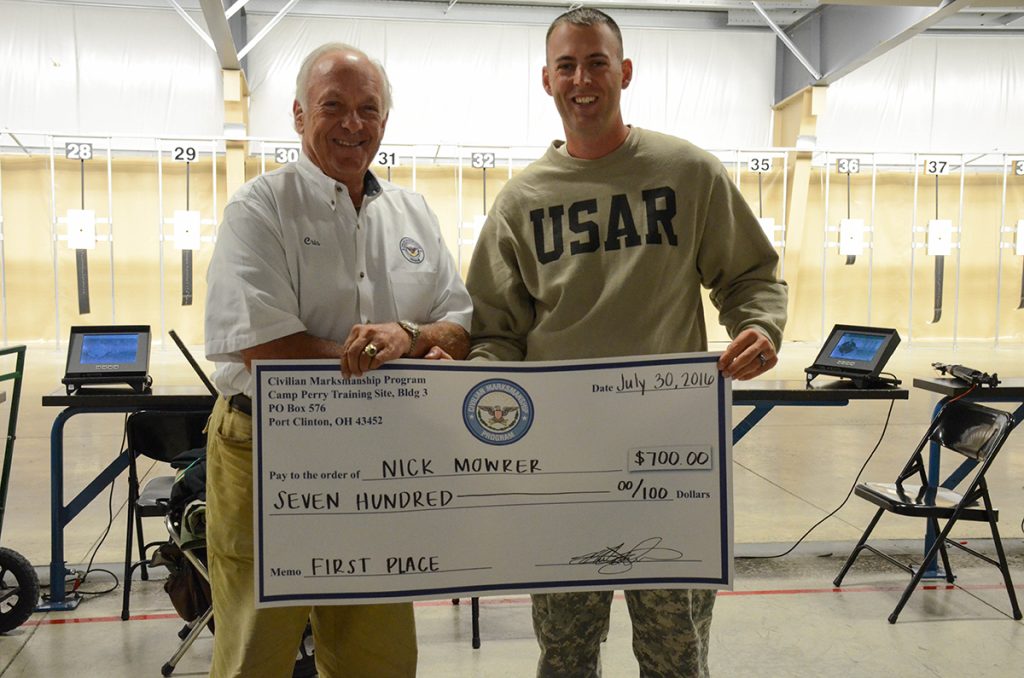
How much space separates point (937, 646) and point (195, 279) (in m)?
11.4

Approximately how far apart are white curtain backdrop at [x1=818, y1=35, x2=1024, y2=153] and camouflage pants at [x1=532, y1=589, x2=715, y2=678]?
12729 millimetres

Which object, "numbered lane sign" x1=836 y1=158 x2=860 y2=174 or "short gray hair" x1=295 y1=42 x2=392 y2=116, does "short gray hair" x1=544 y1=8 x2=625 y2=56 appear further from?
"numbered lane sign" x1=836 y1=158 x2=860 y2=174

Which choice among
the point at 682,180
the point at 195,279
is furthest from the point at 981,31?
the point at 682,180

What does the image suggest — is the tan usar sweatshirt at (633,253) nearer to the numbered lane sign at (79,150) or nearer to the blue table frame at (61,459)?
the blue table frame at (61,459)

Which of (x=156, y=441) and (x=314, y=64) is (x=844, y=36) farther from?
(x=314, y=64)

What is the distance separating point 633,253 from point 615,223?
0.08 m

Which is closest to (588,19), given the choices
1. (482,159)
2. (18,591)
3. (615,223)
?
(615,223)

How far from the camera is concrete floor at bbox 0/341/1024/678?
2.97 metres

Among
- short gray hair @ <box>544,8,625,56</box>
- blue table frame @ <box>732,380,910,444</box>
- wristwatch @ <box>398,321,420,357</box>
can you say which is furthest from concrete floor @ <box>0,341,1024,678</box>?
short gray hair @ <box>544,8,625,56</box>

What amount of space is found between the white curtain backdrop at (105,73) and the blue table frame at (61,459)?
970 cm

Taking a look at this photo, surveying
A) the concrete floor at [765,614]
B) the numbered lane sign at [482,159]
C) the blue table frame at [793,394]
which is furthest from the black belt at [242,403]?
the numbered lane sign at [482,159]

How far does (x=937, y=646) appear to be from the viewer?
3109 millimetres

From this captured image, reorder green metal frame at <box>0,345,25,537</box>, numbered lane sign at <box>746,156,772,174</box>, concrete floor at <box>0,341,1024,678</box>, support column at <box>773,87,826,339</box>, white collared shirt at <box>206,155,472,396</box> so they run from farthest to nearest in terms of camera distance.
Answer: numbered lane sign at <box>746,156,772,174</box>
support column at <box>773,87,826,339</box>
green metal frame at <box>0,345,25,537</box>
concrete floor at <box>0,341,1024,678</box>
white collared shirt at <box>206,155,472,396</box>

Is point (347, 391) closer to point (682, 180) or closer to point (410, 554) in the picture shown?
point (410, 554)
